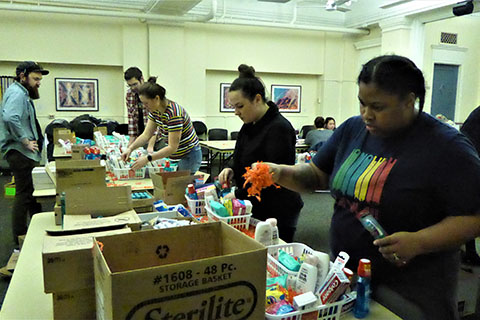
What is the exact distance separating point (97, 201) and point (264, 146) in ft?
2.73

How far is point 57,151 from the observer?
14.0ft

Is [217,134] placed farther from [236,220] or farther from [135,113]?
[236,220]

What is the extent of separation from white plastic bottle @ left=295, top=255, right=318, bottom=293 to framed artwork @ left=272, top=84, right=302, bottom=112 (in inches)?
308

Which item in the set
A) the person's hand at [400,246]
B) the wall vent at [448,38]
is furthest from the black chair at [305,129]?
the person's hand at [400,246]

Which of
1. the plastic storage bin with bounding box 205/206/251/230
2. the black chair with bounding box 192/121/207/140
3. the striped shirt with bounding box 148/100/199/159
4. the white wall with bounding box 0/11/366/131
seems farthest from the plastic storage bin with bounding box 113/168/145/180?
the white wall with bounding box 0/11/366/131

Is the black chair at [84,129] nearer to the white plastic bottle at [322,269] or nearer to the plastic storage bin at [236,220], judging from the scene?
the plastic storage bin at [236,220]

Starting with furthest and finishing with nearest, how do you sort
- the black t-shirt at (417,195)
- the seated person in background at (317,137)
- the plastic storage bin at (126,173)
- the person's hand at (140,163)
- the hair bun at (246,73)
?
the seated person in background at (317,137) < the plastic storage bin at (126,173) < the person's hand at (140,163) < the hair bun at (246,73) < the black t-shirt at (417,195)

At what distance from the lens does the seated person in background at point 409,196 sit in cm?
111

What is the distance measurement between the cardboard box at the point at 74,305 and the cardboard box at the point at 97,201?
0.62m

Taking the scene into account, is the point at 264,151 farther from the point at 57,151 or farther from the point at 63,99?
the point at 63,99

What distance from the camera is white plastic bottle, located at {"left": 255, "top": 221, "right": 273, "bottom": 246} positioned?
141 centimetres

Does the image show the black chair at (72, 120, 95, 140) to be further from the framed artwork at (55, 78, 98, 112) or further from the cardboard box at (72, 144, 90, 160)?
the cardboard box at (72, 144, 90, 160)

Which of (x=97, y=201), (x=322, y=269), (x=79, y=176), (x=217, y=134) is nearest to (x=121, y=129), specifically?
(x=217, y=134)

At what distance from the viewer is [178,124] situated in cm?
267
